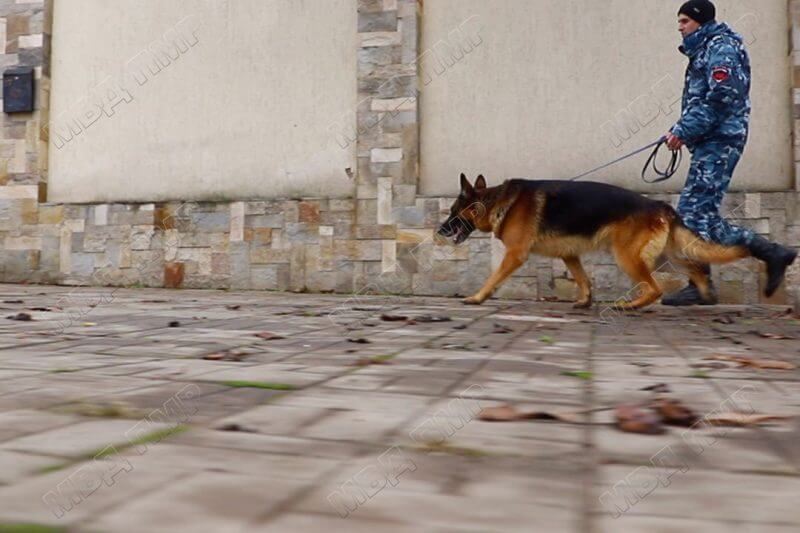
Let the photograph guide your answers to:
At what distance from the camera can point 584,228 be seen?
5559 millimetres

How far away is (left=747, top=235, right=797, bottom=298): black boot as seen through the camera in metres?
5.12

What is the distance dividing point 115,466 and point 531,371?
1543 millimetres

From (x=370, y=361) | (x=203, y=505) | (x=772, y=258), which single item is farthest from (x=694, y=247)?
(x=203, y=505)

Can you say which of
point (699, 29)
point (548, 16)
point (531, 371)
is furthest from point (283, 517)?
point (548, 16)

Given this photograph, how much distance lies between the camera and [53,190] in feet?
28.1

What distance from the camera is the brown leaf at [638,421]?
1.52 metres

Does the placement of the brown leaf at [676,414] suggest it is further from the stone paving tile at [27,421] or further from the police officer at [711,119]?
the police officer at [711,119]

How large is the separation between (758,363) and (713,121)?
3410 mm

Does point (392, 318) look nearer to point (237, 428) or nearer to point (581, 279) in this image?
point (581, 279)

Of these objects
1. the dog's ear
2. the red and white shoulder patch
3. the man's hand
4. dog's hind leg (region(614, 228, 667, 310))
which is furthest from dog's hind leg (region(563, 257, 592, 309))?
the red and white shoulder patch

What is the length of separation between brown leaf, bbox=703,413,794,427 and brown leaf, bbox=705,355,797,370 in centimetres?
93

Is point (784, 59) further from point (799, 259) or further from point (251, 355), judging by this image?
point (251, 355)

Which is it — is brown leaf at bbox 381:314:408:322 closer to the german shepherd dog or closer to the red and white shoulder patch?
the german shepherd dog

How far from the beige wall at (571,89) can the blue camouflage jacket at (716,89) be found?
1581 mm
